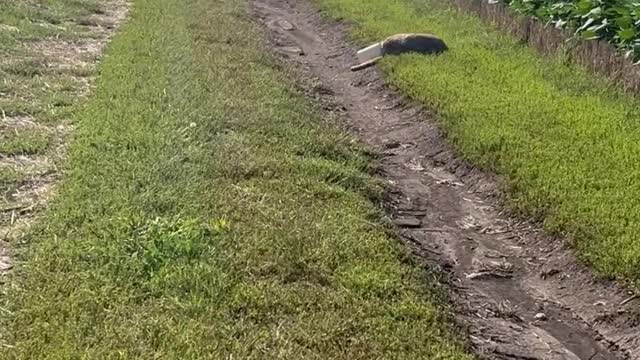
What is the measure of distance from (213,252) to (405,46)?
664cm

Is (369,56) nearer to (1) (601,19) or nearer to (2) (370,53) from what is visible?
(2) (370,53)

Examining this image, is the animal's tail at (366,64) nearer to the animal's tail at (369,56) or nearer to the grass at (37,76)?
the animal's tail at (369,56)

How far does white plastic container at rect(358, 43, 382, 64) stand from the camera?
11227 mm

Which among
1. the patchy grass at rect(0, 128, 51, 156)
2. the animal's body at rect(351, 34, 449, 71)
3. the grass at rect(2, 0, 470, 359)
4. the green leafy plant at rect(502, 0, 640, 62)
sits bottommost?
the animal's body at rect(351, 34, 449, 71)

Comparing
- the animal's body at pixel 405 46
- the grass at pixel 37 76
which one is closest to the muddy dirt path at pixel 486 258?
the animal's body at pixel 405 46

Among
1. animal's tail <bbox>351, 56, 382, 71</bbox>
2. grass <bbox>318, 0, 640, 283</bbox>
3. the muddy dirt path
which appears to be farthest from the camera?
animal's tail <bbox>351, 56, 382, 71</bbox>

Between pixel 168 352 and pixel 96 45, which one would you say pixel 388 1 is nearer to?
pixel 96 45

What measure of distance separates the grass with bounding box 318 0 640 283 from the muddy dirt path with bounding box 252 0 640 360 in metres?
0.17

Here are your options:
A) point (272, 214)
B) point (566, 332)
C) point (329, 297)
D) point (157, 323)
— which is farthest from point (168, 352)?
point (566, 332)

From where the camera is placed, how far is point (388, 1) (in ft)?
48.4

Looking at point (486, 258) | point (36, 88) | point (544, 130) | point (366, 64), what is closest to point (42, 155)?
point (36, 88)

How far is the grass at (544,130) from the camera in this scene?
6.05m

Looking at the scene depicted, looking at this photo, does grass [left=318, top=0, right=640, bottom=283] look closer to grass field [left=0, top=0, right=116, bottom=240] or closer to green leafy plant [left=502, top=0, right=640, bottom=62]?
green leafy plant [left=502, top=0, right=640, bottom=62]

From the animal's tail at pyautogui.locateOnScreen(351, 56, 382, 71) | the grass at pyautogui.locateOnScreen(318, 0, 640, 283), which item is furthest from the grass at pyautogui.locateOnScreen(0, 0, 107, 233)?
the grass at pyautogui.locateOnScreen(318, 0, 640, 283)
